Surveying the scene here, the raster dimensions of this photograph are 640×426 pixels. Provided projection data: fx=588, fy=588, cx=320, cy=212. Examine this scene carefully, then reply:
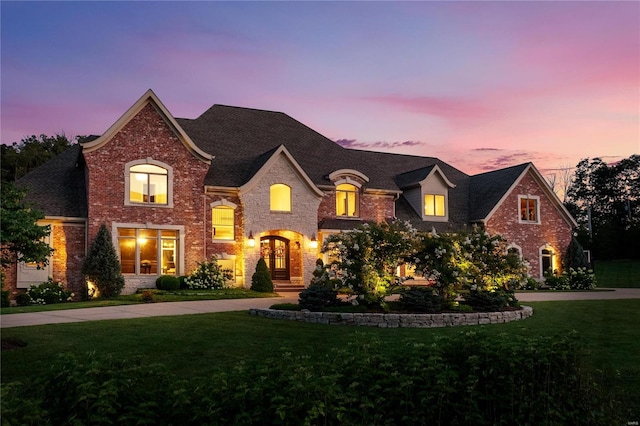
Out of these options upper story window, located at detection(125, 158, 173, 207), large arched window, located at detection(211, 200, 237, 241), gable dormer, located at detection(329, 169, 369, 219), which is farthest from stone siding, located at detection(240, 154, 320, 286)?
upper story window, located at detection(125, 158, 173, 207)

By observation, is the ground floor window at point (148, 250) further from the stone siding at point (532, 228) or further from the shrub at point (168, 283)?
the stone siding at point (532, 228)

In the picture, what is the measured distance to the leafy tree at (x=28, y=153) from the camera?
137ft

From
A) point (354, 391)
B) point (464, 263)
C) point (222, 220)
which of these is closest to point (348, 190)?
point (222, 220)

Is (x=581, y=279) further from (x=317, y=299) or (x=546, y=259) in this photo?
(x=317, y=299)

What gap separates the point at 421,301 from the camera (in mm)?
15758

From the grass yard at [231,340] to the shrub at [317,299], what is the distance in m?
1.57

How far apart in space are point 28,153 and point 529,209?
1355 inches

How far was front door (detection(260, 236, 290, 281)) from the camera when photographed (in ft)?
96.2

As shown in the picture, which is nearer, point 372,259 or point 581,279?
point 372,259

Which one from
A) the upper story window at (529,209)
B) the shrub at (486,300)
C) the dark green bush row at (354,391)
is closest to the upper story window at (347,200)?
the upper story window at (529,209)

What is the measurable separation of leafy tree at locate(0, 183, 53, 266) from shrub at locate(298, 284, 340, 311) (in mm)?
6880

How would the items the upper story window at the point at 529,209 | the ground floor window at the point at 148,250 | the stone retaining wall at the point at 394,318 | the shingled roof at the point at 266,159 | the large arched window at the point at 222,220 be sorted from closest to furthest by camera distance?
the stone retaining wall at the point at 394,318
the ground floor window at the point at 148,250
the shingled roof at the point at 266,159
the large arched window at the point at 222,220
the upper story window at the point at 529,209

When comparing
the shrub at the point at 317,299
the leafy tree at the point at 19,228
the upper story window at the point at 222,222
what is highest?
the upper story window at the point at 222,222

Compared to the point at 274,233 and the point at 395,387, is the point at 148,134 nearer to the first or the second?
the point at 274,233
